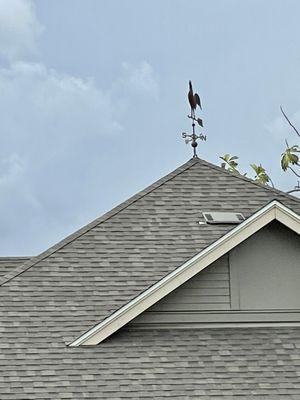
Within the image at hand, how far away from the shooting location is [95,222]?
15.1 m

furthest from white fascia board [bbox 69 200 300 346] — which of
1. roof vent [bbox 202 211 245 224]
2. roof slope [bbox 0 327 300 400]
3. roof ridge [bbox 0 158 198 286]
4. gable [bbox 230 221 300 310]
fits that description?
roof ridge [bbox 0 158 198 286]

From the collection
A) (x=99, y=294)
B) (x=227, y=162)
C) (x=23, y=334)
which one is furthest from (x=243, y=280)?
(x=227, y=162)

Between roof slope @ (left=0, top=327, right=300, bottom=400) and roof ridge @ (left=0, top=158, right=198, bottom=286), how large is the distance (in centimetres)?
145

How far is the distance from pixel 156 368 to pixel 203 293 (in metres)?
1.58

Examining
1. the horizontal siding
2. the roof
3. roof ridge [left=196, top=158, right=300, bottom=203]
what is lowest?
the horizontal siding

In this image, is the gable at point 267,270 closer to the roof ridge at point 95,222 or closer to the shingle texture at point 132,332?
the shingle texture at point 132,332

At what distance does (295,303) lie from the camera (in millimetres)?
14047

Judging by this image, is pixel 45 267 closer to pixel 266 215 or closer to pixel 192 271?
pixel 192 271

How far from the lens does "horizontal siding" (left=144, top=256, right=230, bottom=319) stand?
545 inches

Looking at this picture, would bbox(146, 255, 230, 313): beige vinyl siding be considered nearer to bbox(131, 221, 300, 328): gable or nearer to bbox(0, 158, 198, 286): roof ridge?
bbox(131, 221, 300, 328): gable

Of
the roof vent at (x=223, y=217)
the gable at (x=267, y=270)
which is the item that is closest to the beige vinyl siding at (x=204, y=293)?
the gable at (x=267, y=270)

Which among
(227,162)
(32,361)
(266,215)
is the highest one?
(227,162)

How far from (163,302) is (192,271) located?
72 cm

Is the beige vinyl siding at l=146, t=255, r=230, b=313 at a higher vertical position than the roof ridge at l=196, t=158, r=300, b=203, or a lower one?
lower
